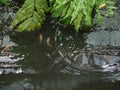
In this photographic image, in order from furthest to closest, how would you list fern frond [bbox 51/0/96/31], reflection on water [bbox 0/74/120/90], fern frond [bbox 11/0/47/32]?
fern frond [bbox 11/0/47/32], fern frond [bbox 51/0/96/31], reflection on water [bbox 0/74/120/90]

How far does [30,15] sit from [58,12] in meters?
0.28

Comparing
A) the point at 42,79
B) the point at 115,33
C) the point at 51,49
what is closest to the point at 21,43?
the point at 51,49

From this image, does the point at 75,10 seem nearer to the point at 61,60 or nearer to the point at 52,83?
the point at 61,60

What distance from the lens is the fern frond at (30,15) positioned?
2787mm

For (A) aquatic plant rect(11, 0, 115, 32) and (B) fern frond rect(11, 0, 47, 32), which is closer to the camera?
(A) aquatic plant rect(11, 0, 115, 32)

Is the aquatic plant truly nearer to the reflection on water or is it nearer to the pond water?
the pond water

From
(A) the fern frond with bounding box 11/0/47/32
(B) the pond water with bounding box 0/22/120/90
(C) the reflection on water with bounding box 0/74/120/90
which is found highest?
(A) the fern frond with bounding box 11/0/47/32

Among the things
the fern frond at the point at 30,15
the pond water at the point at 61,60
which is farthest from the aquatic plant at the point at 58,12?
the pond water at the point at 61,60

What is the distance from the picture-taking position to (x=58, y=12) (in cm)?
284

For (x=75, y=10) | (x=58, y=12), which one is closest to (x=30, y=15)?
(x=58, y=12)

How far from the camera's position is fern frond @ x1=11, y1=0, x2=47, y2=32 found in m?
2.79

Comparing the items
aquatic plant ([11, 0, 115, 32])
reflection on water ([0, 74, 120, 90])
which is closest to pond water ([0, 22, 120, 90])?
reflection on water ([0, 74, 120, 90])

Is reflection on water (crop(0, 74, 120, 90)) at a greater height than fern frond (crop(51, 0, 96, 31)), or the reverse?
fern frond (crop(51, 0, 96, 31))

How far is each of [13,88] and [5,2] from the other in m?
1.03
